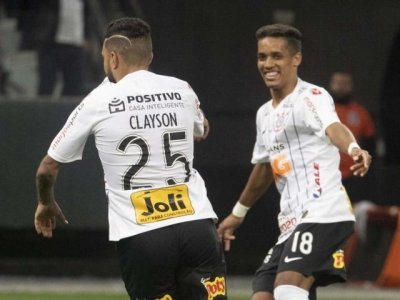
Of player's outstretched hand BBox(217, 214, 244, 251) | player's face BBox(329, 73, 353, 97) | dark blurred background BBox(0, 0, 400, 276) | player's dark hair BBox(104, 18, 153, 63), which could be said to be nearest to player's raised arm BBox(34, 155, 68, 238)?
player's dark hair BBox(104, 18, 153, 63)

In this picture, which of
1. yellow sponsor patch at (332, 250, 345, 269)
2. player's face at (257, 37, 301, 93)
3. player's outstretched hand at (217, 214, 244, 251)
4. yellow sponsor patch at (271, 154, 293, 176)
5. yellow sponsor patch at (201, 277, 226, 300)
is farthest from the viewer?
player's outstretched hand at (217, 214, 244, 251)

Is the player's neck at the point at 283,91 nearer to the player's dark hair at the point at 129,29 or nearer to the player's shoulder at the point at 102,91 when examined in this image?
the player's dark hair at the point at 129,29

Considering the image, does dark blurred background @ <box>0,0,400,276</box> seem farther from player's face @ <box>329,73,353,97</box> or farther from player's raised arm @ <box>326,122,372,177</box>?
player's raised arm @ <box>326,122,372,177</box>

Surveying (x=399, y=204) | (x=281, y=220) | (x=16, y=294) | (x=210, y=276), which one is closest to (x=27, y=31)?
(x=16, y=294)

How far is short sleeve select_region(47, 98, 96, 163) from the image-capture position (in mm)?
7562

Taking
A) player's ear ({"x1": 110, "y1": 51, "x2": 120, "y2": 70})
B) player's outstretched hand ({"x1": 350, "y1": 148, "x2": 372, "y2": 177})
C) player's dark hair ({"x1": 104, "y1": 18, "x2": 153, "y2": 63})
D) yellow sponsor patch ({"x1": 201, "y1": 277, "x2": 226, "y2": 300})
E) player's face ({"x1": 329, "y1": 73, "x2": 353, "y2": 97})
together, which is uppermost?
player's dark hair ({"x1": 104, "y1": 18, "x2": 153, "y2": 63})

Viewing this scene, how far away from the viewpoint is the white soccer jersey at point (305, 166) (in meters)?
8.61

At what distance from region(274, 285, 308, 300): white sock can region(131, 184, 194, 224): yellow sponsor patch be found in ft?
3.49

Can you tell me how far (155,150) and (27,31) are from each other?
746 cm

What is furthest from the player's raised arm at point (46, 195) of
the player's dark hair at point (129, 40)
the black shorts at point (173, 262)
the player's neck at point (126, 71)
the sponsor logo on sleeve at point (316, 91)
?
the sponsor logo on sleeve at point (316, 91)

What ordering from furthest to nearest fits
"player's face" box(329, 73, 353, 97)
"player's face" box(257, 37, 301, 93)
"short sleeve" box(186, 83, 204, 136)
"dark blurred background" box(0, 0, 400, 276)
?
1. "dark blurred background" box(0, 0, 400, 276)
2. "player's face" box(329, 73, 353, 97)
3. "player's face" box(257, 37, 301, 93)
4. "short sleeve" box(186, 83, 204, 136)

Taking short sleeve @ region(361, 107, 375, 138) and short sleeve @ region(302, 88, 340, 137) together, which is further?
short sleeve @ region(361, 107, 375, 138)

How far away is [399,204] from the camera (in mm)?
16141

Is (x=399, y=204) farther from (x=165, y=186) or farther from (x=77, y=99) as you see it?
(x=165, y=186)
